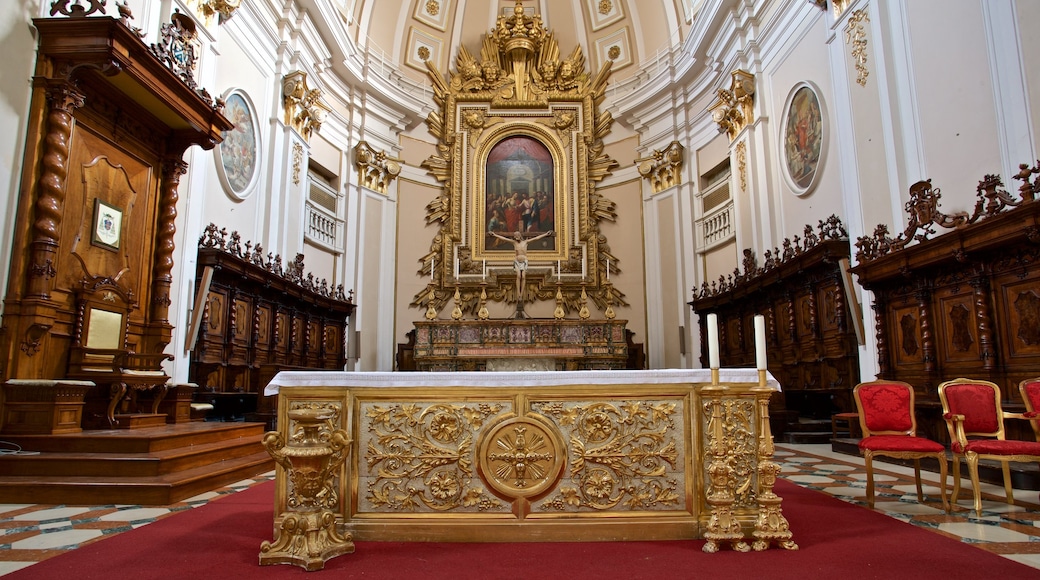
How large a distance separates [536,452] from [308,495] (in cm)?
114

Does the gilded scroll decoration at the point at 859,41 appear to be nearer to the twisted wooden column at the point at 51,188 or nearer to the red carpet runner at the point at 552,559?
the red carpet runner at the point at 552,559

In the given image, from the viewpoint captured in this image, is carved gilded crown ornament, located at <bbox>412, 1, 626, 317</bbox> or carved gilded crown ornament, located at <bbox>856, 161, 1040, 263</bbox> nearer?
carved gilded crown ornament, located at <bbox>856, 161, 1040, 263</bbox>

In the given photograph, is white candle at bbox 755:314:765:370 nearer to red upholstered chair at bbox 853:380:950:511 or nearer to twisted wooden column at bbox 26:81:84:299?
red upholstered chair at bbox 853:380:950:511

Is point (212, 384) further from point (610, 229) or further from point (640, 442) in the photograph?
point (610, 229)

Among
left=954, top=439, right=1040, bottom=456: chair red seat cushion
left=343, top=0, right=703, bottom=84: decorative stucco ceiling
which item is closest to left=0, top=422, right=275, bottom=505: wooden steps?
left=954, top=439, right=1040, bottom=456: chair red seat cushion

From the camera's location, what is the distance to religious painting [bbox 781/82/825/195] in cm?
848

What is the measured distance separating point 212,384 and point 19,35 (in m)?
4.43

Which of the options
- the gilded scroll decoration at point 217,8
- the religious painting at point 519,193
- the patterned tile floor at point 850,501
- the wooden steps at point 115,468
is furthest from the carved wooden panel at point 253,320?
the religious painting at point 519,193

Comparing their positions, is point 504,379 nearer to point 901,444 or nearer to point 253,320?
point 901,444

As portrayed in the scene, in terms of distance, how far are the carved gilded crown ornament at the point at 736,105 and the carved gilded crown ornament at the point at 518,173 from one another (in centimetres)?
323

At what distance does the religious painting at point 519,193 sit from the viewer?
1350cm

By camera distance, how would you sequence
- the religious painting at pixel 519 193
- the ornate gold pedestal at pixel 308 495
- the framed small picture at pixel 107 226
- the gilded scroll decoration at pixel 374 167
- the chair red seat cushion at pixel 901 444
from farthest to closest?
the religious painting at pixel 519 193 → the gilded scroll decoration at pixel 374 167 → the framed small picture at pixel 107 226 → the chair red seat cushion at pixel 901 444 → the ornate gold pedestal at pixel 308 495

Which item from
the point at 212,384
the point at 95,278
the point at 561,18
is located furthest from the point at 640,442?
the point at 561,18

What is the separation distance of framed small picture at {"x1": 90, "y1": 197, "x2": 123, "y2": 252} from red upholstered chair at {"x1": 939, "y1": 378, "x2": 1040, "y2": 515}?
720 cm
